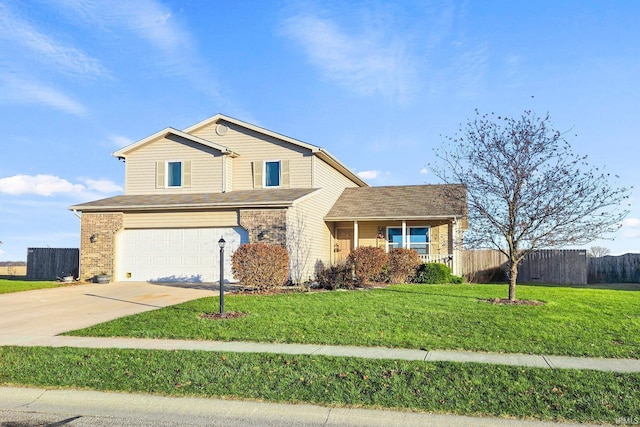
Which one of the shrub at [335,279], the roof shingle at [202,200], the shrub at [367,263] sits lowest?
the shrub at [335,279]

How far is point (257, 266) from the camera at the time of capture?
1759 cm

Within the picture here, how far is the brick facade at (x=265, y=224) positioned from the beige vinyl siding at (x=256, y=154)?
11.4ft

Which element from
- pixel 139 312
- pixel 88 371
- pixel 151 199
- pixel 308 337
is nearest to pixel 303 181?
pixel 151 199

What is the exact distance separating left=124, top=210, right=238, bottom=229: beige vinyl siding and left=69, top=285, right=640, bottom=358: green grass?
651cm

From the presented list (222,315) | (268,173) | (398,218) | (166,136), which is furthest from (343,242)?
(222,315)

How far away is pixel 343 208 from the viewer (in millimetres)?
26578

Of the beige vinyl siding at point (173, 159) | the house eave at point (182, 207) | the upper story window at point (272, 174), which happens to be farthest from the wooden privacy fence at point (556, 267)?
the beige vinyl siding at point (173, 159)

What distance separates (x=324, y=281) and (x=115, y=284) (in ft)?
28.2

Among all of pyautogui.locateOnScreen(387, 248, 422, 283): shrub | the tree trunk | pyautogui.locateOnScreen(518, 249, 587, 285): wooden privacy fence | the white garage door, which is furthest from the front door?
the tree trunk

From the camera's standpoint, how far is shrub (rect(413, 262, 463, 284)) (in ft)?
72.8

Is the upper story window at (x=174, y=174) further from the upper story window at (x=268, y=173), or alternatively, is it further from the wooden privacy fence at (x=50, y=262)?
the wooden privacy fence at (x=50, y=262)

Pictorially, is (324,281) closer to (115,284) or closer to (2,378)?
(115,284)

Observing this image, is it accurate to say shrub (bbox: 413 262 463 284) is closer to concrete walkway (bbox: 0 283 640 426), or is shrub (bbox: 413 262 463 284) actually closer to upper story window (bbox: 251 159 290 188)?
upper story window (bbox: 251 159 290 188)

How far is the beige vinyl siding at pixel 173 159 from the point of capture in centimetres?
2423
